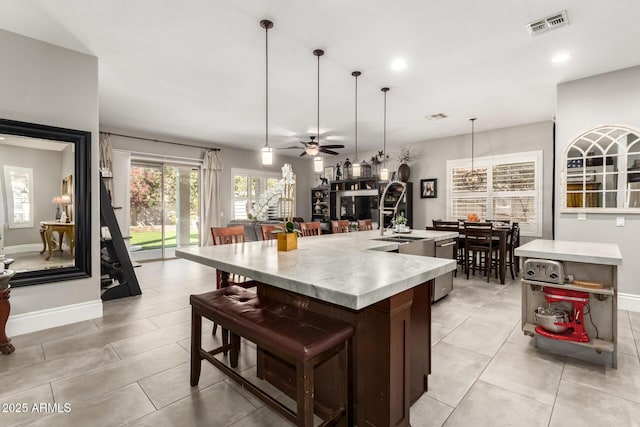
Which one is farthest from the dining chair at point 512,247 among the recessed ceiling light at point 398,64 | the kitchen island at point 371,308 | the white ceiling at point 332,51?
A: the kitchen island at point 371,308

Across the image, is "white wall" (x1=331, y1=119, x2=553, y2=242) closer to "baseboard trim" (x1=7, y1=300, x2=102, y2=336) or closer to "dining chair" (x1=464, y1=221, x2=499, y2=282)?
"dining chair" (x1=464, y1=221, x2=499, y2=282)

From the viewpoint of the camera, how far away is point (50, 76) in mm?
3078

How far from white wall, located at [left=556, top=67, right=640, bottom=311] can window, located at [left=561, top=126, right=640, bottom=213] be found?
10 centimetres

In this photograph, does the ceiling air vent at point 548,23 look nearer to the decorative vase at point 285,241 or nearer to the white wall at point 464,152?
the decorative vase at point 285,241

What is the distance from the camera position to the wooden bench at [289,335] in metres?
1.30

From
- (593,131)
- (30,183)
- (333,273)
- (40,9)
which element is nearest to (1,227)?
(30,183)

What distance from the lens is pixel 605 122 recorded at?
3.69m

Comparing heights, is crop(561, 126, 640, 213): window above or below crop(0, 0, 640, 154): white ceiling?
below

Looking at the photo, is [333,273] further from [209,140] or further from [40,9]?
[209,140]

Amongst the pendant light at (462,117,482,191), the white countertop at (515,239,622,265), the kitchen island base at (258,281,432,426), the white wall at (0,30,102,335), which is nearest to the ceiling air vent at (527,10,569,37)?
the white countertop at (515,239,622,265)

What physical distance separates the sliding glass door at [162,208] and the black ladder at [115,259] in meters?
2.60

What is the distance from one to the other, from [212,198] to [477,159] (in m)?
6.02

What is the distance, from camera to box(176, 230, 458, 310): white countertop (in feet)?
3.95

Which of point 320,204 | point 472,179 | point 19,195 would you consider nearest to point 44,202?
point 19,195
